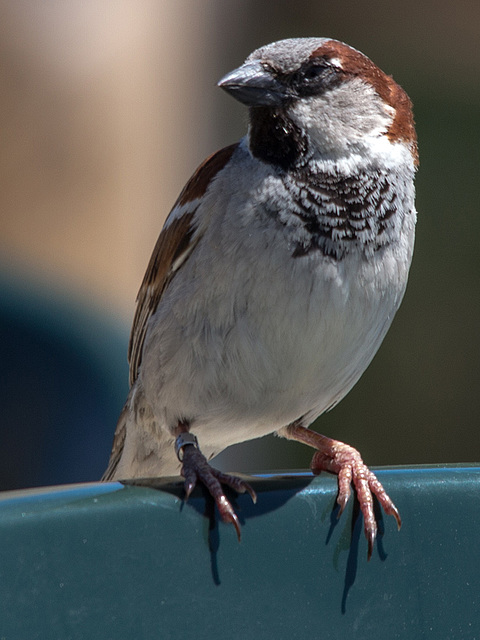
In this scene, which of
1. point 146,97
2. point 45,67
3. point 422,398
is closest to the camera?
point 45,67

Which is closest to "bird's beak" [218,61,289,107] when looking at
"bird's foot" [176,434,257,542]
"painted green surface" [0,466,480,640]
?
"bird's foot" [176,434,257,542]

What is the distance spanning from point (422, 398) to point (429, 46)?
77.6 inches

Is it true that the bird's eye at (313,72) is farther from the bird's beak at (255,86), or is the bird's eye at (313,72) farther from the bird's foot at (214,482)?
the bird's foot at (214,482)

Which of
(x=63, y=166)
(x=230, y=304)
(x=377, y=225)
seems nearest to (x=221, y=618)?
(x=230, y=304)

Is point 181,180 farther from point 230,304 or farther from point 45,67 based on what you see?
point 230,304

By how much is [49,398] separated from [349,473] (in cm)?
177

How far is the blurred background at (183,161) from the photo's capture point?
14.9 feet

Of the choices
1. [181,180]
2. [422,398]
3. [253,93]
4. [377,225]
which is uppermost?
[253,93]

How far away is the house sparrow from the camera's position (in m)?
1.96

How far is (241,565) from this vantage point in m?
1.36

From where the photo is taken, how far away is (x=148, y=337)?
2.35 m

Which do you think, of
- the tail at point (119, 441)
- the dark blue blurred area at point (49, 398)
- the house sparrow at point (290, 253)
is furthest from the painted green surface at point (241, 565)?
the dark blue blurred area at point (49, 398)

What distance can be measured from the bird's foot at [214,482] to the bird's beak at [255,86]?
2.51ft

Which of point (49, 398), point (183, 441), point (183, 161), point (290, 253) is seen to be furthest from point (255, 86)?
point (183, 161)
